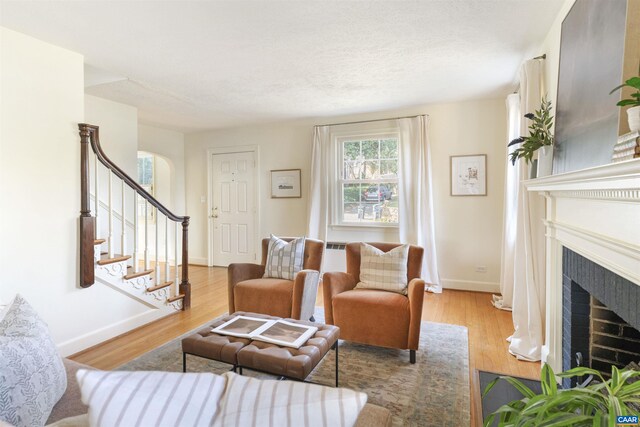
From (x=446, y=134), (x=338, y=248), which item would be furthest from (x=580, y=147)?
(x=338, y=248)

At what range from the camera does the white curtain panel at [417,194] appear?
4.29 meters

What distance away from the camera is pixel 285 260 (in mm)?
3256

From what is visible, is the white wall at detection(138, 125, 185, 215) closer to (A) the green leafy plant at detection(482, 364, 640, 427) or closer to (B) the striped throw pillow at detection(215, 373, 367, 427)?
(B) the striped throw pillow at detection(215, 373, 367, 427)

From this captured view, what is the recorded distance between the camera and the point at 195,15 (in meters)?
2.16

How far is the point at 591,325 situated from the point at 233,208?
501cm

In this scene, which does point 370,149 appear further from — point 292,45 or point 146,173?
point 146,173

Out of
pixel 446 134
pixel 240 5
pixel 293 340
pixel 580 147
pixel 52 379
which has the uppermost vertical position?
pixel 240 5

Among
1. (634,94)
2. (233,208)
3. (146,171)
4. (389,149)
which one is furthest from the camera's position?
(146,171)

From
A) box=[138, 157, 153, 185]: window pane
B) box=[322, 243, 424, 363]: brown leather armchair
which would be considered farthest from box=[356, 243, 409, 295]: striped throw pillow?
box=[138, 157, 153, 185]: window pane

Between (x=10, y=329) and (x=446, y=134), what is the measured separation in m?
4.45

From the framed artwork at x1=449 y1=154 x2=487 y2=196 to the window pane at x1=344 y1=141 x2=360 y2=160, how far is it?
130cm

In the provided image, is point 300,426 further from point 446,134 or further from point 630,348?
point 446,134

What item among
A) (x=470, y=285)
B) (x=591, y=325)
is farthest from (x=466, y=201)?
(x=591, y=325)

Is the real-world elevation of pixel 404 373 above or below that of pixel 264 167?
below
